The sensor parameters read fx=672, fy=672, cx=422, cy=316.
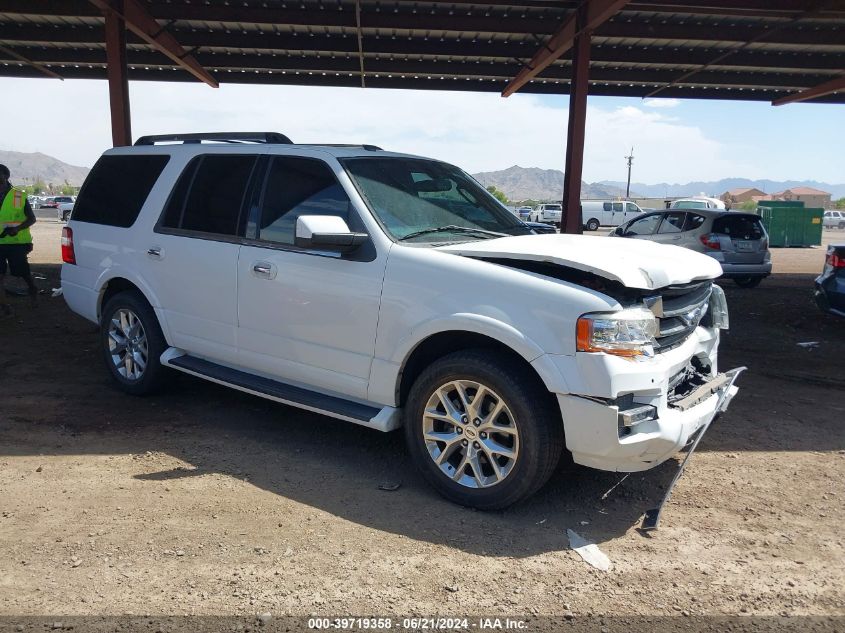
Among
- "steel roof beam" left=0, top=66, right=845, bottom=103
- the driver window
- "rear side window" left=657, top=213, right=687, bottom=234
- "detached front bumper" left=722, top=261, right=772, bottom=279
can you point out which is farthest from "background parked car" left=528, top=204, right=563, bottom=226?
"detached front bumper" left=722, top=261, right=772, bottom=279

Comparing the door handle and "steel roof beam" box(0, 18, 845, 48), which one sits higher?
"steel roof beam" box(0, 18, 845, 48)

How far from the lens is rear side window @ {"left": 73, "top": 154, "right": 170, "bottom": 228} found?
215 inches

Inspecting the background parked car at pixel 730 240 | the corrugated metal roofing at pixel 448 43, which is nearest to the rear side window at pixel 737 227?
the background parked car at pixel 730 240

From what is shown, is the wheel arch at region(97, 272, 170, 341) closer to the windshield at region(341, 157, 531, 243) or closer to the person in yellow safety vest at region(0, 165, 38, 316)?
the windshield at region(341, 157, 531, 243)

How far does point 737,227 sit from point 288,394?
37.7 ft

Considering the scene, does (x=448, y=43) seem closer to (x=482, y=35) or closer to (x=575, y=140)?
(x=482, y=35)

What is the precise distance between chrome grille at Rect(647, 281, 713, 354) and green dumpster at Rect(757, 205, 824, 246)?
1110 inches

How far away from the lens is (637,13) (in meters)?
11.5

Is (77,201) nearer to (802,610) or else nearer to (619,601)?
(619,601)

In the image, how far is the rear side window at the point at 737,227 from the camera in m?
13.1

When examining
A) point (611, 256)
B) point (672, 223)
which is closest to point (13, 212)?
point (611, 256)

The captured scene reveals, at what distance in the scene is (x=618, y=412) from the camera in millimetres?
3279

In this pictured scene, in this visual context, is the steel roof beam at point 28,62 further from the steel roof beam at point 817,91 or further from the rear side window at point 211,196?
the steel roof beam at point 817,91

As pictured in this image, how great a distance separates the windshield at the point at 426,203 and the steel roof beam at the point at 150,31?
7.59 meters
